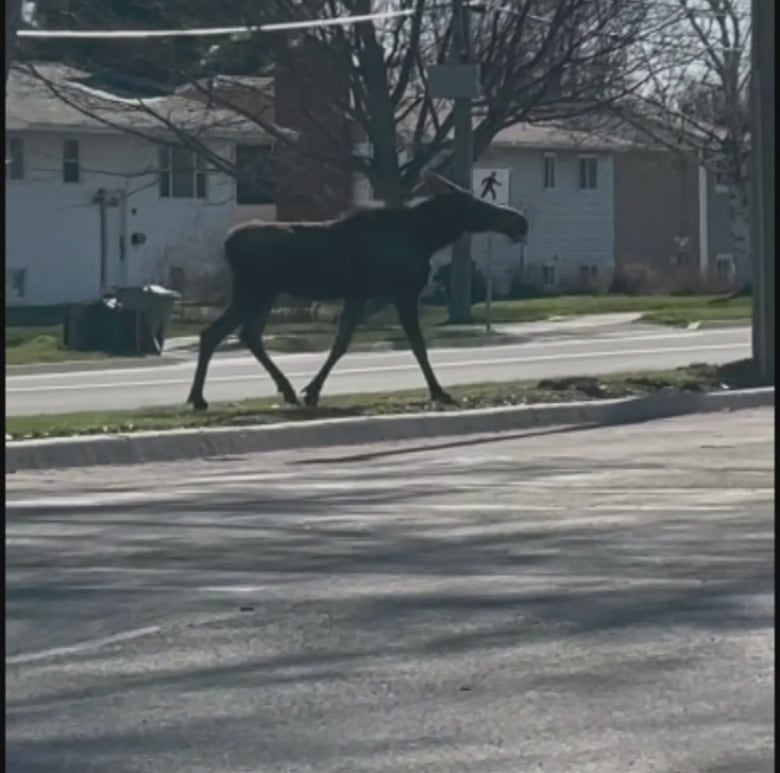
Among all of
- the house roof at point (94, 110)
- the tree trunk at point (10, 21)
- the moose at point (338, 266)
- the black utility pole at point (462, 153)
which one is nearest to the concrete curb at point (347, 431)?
the moose at point (338, 266)

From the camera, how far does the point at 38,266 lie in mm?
54156

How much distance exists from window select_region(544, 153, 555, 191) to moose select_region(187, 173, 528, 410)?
→ 44.8m

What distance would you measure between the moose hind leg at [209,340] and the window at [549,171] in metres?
45.0

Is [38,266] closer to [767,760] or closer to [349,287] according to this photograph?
[349,287]

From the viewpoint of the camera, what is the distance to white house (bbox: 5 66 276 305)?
175ft

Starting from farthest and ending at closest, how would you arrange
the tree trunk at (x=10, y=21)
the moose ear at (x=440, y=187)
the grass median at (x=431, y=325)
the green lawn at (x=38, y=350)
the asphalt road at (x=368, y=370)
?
the grass median at (x=431, y=325)
the green lawn at (x=38, y=350)
the asphalt road at (x=368, y=370)
the moose ear at (x=440, y=187)
the tree trunk at (x=10, y=21)

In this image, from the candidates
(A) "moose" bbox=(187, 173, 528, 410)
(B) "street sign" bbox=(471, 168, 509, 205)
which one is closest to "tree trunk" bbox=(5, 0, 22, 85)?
(A) "moose" bbox=(187, 173, 528, 410)

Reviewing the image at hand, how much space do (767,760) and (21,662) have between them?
3.15m

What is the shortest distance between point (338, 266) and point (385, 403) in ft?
4.38

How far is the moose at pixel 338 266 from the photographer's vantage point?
2112 centimetres

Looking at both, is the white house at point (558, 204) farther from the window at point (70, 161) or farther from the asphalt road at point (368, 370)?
the asphalt road at point (368, 370)

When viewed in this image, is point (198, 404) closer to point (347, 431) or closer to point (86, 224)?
point (347, 431)

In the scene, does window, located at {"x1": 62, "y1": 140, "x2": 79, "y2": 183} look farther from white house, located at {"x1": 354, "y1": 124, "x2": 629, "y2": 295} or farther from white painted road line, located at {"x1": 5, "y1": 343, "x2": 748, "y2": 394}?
white painted road line, located at {"x1": 5, "y1": 343, "x2": 748, "y2": 394}

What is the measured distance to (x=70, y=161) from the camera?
54.1 m
